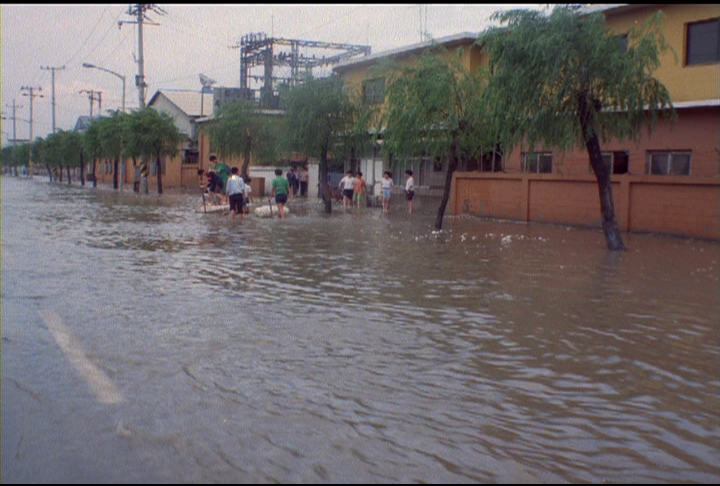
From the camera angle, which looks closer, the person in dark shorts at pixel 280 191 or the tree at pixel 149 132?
the person in dark shorts at pixel 280 191

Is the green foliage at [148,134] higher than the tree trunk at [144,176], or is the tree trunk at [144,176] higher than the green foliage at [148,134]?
the green foliage at [148,134]

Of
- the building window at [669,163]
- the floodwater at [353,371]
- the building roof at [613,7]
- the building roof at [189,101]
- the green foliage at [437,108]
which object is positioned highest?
the building roof at [189,101]

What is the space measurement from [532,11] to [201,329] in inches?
474

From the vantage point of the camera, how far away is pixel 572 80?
17.0m

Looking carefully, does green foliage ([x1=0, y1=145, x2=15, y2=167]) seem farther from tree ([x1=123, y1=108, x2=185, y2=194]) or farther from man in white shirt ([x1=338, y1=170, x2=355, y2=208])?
man in white shirt ([x1=338, y1=170, x2=355, y2=208])

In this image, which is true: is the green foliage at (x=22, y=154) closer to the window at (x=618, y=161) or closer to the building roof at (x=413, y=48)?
the building roof at (x=413, y=48)

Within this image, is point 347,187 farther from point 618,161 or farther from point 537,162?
point 618,161

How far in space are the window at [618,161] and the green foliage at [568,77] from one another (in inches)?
247

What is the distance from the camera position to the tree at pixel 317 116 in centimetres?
2945

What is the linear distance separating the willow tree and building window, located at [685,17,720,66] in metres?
23.3

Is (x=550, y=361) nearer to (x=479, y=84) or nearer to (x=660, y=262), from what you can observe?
(x=660, y=262)

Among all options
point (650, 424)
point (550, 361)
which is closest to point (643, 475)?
point (650, 424)

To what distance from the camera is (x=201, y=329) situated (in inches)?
336

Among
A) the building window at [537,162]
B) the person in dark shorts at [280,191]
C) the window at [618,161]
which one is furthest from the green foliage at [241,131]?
the window at [618,161]
